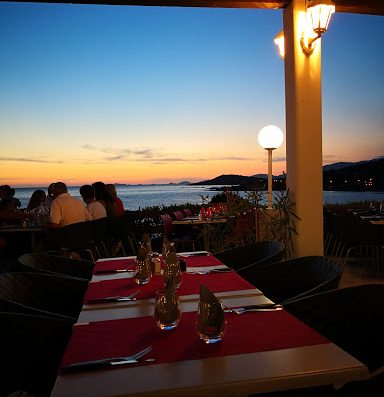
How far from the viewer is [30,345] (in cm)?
177

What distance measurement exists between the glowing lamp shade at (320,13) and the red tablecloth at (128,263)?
249 cm

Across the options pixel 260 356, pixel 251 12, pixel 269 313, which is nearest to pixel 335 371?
pixel 260 356

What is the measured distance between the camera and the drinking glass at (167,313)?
158cm

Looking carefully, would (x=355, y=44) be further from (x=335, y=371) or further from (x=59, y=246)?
(x=335, y=371)

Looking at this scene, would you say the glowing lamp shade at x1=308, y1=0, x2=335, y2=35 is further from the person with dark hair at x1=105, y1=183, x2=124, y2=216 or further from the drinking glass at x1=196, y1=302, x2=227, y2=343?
the person with dark hair at x1=105, y1=183, x2=124, y2=216

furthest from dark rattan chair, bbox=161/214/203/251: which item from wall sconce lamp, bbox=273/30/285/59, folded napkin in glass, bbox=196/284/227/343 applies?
folded napkin in glass, bbox=196/284/227/343

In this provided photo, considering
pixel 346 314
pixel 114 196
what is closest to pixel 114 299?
pixel 346 314

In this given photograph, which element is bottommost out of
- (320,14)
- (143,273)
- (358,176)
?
(143,273)

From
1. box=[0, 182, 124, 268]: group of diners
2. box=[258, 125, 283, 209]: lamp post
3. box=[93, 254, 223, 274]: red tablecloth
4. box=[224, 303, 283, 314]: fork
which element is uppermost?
box=[258, 125, 283, 209]: lamp post

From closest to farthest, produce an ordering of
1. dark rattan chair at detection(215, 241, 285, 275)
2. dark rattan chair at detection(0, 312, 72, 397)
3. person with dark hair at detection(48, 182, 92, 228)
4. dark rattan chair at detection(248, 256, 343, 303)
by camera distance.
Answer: dark rattan chair at detection(0, 312, 72, 397)
dark rattan chair at detection(248, 256, 343, 303)
dark rattan chair at detection(215, 241, 285, 275)
person with dark hair at detection(48, 182, 92, 228)

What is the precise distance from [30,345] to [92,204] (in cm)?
431

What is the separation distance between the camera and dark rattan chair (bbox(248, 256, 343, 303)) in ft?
8.88

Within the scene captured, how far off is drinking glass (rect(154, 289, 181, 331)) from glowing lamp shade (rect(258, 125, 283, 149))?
161 inches

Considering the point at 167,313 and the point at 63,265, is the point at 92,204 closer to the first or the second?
the point at 63,265
